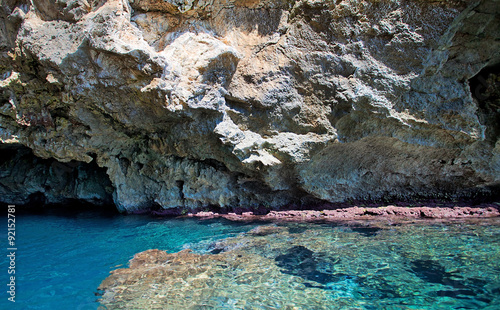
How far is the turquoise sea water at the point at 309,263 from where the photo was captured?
134 inches

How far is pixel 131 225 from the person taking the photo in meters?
7.92

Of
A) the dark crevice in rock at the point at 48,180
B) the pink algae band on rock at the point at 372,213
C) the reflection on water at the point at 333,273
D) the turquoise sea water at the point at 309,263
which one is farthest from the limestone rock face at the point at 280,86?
the dark crevice in rock at the point at 48,180

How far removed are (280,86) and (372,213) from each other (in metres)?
4.24

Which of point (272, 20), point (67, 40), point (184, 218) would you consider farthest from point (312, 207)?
point (67, 40)

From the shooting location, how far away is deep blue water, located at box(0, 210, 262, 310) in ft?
12.9

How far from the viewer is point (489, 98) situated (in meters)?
6.73

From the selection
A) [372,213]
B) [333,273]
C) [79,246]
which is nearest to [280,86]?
[372,213]

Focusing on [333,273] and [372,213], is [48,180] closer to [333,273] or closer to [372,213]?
[333,273]

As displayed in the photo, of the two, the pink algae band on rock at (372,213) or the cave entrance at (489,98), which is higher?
the cave entrance at (489,98)

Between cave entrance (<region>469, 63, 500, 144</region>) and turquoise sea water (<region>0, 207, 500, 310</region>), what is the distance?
7.89 ft

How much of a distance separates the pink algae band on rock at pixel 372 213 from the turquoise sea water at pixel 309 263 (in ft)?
2.28

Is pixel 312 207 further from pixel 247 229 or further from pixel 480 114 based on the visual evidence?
pixel 480 114

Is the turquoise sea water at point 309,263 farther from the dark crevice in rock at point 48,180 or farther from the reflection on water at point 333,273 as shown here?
the dark crevice in rock at point 48,180
